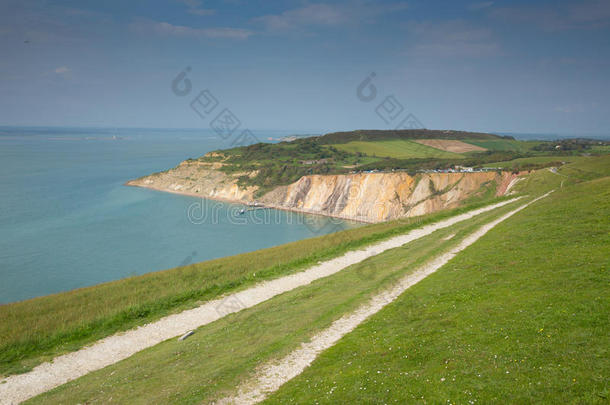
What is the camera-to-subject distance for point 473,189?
62.9 meters

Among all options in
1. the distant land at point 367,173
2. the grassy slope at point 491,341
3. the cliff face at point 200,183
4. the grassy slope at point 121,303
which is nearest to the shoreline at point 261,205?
the cliff face at point 200,183

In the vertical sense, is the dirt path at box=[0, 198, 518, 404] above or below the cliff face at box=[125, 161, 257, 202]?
below

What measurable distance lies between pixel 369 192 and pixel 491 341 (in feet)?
236

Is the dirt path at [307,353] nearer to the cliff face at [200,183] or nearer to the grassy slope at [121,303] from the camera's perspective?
the grassy slope at [121,303]

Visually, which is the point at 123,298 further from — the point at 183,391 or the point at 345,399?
the point at 345,399

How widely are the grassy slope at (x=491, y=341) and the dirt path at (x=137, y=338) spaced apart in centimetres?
799

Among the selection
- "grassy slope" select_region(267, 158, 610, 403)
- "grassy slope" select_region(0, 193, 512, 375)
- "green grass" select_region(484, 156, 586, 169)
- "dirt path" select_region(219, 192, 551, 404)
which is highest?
"green grass" select_region(484, 156, 586, 169)

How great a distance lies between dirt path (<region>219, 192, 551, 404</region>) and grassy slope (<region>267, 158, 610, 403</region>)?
44cm

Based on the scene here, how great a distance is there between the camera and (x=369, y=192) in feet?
261

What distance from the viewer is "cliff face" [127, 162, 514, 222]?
64.8m

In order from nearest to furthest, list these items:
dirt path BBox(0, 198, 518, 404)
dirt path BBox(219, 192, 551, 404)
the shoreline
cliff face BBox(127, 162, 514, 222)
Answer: dirt path BBox(219, 192, 551, 404), dirt path BBox(0, 198, 518, 404), cliff face BBox(127, 162, 514, 222), the shoreline

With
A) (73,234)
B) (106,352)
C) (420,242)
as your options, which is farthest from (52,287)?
(420,242)

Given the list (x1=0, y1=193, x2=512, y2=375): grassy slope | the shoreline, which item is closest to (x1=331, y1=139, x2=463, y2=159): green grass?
the shoreline

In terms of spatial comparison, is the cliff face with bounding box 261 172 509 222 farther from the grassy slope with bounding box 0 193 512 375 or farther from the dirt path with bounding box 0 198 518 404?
the dirt path with bounding box 0 198 518 404
